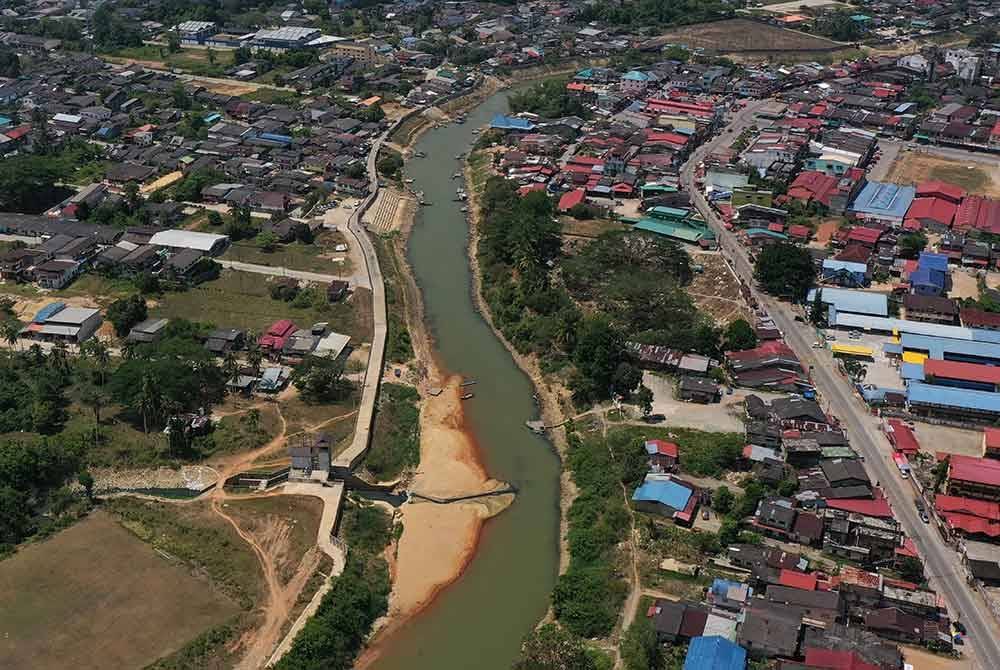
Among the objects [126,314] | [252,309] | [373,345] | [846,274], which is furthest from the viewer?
[846,274]

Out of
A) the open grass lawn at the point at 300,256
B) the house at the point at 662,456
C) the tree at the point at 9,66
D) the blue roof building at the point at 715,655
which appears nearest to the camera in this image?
the blue roof building at the point at 715,655

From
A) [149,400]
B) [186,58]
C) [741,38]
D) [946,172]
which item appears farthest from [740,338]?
[186,58]

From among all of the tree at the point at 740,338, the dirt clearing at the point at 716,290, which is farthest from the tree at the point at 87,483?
the dirt clearing at the point at 716,290

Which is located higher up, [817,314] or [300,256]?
[817,314]

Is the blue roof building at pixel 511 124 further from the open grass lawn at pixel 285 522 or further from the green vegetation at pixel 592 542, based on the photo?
the open grass lawn at pixel 285 522

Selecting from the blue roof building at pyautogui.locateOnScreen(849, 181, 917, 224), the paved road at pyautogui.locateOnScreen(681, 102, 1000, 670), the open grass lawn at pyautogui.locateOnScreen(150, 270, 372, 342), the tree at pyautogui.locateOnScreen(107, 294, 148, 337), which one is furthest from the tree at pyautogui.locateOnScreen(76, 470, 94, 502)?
the blue roof building at pyautogui.locateOnScreen(849, 181, 917, 224)

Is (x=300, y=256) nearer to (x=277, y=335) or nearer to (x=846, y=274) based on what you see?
(x=277, y=335)
